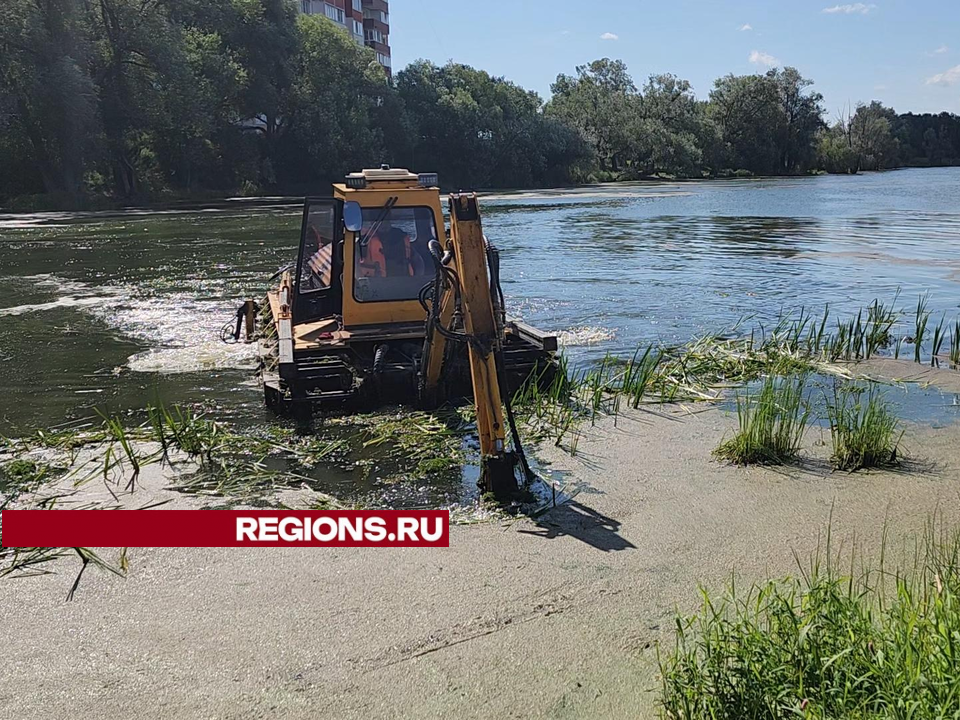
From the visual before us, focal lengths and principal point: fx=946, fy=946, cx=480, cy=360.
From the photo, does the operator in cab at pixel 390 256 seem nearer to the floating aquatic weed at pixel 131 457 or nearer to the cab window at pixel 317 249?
the cab window at pixel 317 249

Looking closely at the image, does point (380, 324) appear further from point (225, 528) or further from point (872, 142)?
point (872, 142)

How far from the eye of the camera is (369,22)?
3627 inches

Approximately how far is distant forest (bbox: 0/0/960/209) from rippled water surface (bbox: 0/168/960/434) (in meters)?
6.51

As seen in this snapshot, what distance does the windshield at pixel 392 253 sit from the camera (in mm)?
9133

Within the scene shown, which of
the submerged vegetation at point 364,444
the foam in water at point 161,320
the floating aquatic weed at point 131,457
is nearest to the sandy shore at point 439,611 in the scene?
the submerged vegetation at point 364,444

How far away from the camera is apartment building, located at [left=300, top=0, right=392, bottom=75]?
85312 millimetres

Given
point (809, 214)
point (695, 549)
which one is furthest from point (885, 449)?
point (809, 214)

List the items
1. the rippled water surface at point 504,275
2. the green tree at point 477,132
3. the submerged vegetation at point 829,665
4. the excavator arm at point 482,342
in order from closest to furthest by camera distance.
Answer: the submerged vegetation at point 829,665 → the excavator arm at point 482,342 → the rippled water surface at point 504,275 → the green tree at point 477,132

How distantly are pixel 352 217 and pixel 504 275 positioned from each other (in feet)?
41.1

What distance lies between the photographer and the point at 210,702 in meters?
4.14

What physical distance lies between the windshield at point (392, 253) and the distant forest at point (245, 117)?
1522 inches

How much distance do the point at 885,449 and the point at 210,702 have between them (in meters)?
5.19

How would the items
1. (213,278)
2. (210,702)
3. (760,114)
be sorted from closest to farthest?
(210,702), (213,278), (760,114)

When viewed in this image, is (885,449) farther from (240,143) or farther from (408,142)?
(408,142)
